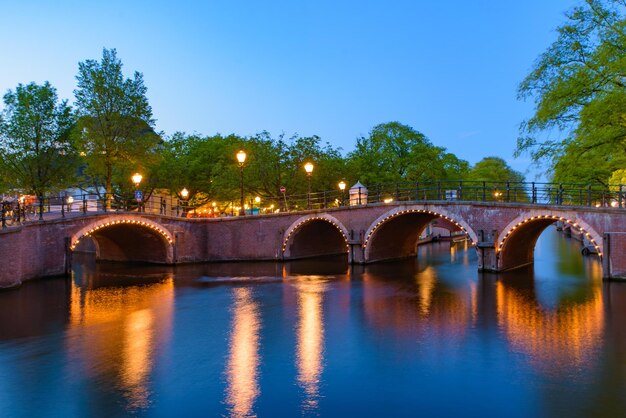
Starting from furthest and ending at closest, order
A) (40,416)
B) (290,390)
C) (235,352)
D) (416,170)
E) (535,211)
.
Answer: (416,170)
(535,211)
(235,352)
(290,390)
(40,416)

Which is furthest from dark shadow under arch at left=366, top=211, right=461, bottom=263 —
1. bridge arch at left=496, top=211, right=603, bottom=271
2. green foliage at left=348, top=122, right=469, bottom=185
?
green foliage at left=348, top=122, right=469, bottom=185

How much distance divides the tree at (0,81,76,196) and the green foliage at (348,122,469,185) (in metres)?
23.1

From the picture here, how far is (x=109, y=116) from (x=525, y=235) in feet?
86.0

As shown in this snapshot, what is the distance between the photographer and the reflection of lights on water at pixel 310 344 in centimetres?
1046

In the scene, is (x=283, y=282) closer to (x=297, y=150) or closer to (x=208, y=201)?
(x=297, y=150)

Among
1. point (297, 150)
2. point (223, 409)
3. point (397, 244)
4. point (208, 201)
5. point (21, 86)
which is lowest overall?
point (223, 409)

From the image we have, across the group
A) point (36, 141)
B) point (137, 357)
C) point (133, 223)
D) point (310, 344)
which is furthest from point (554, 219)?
point (36, 141)

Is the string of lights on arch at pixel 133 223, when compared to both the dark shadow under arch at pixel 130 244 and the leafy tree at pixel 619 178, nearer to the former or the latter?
the dark shadow under arch at pixel 130 244

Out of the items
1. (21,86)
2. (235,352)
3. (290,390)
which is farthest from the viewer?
(21,86)

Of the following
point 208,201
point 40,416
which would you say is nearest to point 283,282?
point 40,416

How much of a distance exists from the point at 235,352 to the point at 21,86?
3019cm

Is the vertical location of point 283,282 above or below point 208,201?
below

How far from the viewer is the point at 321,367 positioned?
11641mm

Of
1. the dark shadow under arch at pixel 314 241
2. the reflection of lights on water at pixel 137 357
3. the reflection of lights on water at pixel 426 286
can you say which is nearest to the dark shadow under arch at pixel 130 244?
the dark shadow under arch at pixel 314 241
